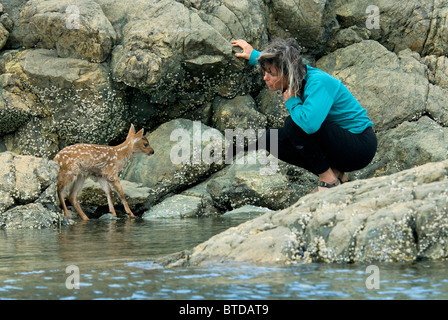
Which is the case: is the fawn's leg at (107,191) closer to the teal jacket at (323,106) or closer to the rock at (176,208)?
the rock at (176,208)

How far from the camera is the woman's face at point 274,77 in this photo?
760 centimetres

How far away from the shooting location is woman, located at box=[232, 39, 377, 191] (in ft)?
24.6

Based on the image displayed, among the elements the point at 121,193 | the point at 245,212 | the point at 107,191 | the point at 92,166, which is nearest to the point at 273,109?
the point at 245,212

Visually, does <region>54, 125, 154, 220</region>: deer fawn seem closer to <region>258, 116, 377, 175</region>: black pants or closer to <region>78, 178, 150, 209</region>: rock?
<region>78, 178, 150, 209</region>: rock

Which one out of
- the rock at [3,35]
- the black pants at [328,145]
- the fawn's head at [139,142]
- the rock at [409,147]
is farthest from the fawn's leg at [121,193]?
the black pants at [328,145]

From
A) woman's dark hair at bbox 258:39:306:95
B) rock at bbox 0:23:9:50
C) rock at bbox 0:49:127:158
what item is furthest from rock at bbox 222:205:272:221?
rock at bbox 0:23:9:50

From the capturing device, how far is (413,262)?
5496 mm

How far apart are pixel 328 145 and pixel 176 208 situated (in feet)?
14.6

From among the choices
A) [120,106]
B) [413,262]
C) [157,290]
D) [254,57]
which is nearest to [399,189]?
[413,262]

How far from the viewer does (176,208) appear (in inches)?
465

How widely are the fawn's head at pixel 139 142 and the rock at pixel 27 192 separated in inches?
68.9

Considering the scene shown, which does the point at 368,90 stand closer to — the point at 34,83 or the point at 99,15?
the point at 99,15

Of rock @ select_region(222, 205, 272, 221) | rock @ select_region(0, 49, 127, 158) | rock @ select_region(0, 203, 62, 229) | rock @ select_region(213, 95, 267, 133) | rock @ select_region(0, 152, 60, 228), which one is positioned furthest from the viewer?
rock @ select_region(213, 95, 267, 133)

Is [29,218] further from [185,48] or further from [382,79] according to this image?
[382,79]
